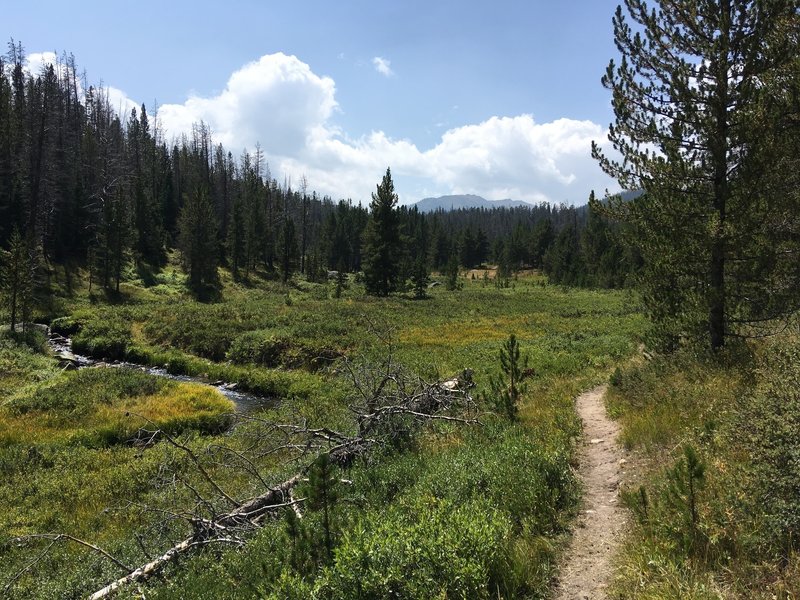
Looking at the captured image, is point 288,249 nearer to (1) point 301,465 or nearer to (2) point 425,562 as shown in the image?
(1) point 301,465

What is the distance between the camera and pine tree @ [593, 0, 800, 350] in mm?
8727

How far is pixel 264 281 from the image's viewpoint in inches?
2731

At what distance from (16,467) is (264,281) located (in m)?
58.3

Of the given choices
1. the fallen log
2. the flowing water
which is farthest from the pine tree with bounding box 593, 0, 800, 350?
the flowing water

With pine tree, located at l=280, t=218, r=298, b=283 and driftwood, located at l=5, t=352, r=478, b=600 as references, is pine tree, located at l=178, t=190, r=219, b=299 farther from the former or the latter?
driftwood, located at l=5, t=352, r=478, b=600

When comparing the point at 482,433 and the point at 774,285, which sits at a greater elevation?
the point at 774,285

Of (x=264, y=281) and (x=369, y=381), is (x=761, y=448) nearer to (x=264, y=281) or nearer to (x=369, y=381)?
(x=369, y=381)

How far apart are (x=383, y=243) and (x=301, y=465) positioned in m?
44.7

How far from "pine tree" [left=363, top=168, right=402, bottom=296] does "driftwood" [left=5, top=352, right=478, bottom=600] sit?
39.2 m

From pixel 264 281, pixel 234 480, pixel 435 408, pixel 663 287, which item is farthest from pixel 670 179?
pixel 264 281

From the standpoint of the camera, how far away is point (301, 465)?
30.9 ft

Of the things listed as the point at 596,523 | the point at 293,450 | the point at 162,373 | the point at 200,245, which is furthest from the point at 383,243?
the point at 596,523

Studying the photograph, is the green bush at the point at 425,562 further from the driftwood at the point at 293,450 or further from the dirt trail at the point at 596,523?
the driftwood at the point at 293,450

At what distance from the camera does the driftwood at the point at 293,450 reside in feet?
21.8
